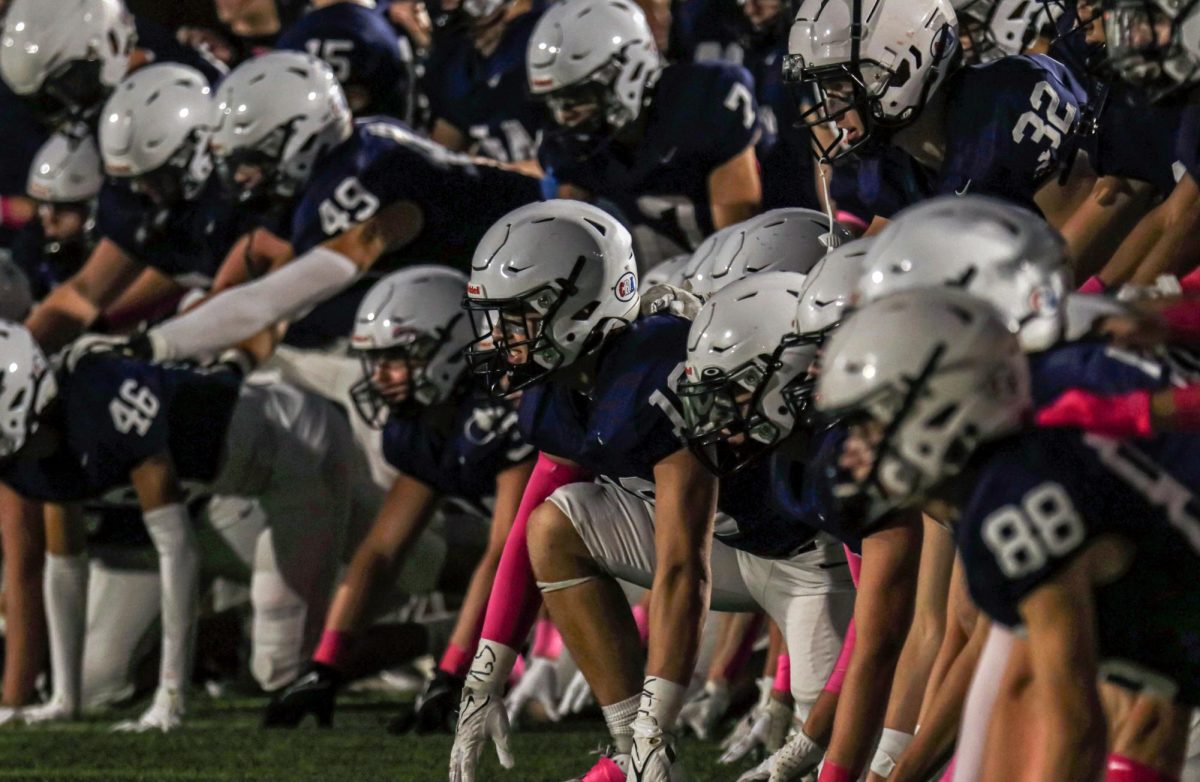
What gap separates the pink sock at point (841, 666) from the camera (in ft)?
11.9

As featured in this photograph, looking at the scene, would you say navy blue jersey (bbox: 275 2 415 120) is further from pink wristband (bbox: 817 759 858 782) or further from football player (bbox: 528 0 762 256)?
pink wristband (bbox: 817 759 858 782)

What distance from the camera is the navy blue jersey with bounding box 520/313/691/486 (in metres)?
3.69

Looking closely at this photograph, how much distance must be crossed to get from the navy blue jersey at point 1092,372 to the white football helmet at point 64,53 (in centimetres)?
451

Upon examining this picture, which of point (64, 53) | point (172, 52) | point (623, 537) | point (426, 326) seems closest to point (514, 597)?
point (623, 537)

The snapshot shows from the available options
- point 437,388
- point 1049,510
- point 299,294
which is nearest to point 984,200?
point 1049,510

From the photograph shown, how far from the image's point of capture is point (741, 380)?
3.55 m

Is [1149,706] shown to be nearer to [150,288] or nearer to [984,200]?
[984,200]

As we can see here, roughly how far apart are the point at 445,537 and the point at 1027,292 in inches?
134

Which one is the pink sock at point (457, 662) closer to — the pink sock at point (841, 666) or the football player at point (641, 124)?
the football player at point (641, 124)

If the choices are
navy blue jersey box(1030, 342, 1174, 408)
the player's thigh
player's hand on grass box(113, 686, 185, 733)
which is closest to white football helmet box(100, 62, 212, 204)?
player's hand on grass box(113, 686, 185, 733)

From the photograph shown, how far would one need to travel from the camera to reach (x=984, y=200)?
2.78m

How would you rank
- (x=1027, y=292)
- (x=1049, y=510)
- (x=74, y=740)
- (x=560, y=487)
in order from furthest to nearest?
(x=74, y=740) → (x=560, y=487) → (x=1027, y=292) → (x=1049, y=510)

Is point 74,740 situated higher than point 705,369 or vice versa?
point 705,369

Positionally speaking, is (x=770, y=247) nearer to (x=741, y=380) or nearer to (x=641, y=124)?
(x=741, y=380)
